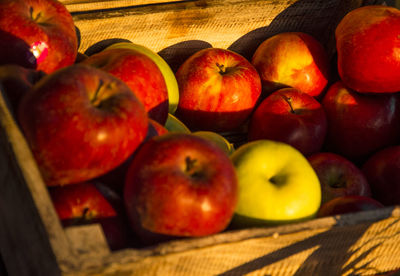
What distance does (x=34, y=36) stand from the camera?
1.15 m

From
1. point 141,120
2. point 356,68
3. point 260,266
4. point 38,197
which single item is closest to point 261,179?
point 260,266

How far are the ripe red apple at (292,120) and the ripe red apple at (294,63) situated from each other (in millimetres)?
92

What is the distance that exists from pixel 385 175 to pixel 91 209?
97cm

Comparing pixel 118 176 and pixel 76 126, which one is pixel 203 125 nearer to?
pixel 118 176

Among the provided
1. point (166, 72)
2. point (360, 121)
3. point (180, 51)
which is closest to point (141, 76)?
point (166, 72)

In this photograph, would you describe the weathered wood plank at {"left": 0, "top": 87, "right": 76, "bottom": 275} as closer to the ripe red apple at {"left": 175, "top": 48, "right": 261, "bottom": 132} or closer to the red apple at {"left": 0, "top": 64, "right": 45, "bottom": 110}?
the red apple at {"left": 0, "top": 64, "right": 45, "bottom": 110}

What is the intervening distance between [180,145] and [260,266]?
1.07ft

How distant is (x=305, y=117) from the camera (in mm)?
1513

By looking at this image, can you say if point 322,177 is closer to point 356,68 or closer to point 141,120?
point 356,68

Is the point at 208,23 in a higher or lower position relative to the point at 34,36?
lower

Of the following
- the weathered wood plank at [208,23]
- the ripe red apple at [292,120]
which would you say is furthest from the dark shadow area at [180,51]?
the ripe red apple at [292,120]

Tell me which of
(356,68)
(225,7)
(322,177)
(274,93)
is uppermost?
(225,7)

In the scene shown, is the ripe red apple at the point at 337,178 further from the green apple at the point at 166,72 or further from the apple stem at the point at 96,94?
the apple stem at the point at 96,94

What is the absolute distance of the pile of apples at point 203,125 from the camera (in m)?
0.87
